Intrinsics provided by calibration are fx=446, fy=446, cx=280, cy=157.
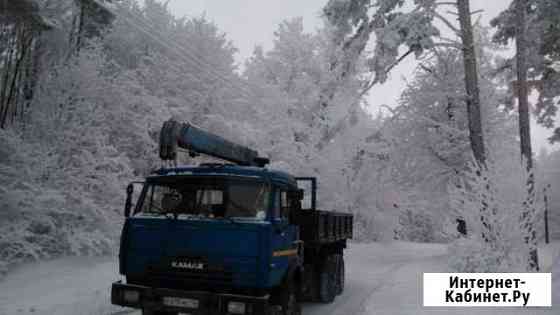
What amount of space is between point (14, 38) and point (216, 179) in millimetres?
13325

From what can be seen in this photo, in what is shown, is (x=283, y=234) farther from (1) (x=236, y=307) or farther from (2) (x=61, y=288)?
(2) (x=61, y=288)

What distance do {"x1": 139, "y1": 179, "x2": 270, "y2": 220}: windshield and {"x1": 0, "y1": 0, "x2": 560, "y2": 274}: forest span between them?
5.79 m

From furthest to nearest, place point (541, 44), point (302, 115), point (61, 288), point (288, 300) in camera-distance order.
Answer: point (302, 115) → point (541, 44) → point (61, 288) → point (288, 300)

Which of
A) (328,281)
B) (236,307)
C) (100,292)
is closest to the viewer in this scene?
(236,307)

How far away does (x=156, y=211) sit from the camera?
675 centimetres

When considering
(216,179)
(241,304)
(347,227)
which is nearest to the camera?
(241,304)

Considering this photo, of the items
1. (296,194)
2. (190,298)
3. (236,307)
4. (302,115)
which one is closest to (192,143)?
(296,194)

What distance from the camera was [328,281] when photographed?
10172 millimetres

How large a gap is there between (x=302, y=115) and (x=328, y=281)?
1411 cm

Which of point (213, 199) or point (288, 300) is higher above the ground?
point (213, 199)

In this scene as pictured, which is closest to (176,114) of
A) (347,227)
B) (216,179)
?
(347,227)

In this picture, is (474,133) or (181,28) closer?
(474,133)

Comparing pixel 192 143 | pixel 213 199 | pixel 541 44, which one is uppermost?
pixel 541 44

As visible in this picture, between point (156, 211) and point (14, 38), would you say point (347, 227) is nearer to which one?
point (156, 211)
